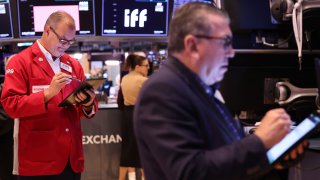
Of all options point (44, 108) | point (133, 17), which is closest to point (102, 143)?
point (133, 17)

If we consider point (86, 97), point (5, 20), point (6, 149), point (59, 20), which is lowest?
point (6, 149)

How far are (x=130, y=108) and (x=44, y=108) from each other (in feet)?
8.57

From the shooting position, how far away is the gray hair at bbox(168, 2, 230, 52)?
58.0 inches

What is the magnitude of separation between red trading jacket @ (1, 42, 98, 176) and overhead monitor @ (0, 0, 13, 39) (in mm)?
2172

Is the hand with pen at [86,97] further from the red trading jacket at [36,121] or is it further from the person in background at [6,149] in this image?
the person in background at [6,149]

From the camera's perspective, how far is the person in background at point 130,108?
203 inches

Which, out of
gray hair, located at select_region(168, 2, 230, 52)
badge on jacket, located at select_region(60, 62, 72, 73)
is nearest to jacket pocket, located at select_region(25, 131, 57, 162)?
badge on jacket, located at select_region(60, 62, 72, 73)

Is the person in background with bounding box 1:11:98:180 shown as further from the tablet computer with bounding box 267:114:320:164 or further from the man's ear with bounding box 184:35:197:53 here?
the tablet computer with bounding box 267:114:320:164

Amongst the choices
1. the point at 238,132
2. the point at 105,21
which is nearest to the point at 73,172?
the point at 238,132

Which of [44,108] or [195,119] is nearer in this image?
[195,119]

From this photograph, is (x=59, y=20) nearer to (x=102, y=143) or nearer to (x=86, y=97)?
(x=86, y=97)

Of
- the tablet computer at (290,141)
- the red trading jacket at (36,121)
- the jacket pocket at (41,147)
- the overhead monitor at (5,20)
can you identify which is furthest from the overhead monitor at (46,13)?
the tablet computer at (290,141)

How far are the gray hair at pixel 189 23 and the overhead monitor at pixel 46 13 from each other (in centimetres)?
339

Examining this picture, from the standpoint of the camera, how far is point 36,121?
274cm
